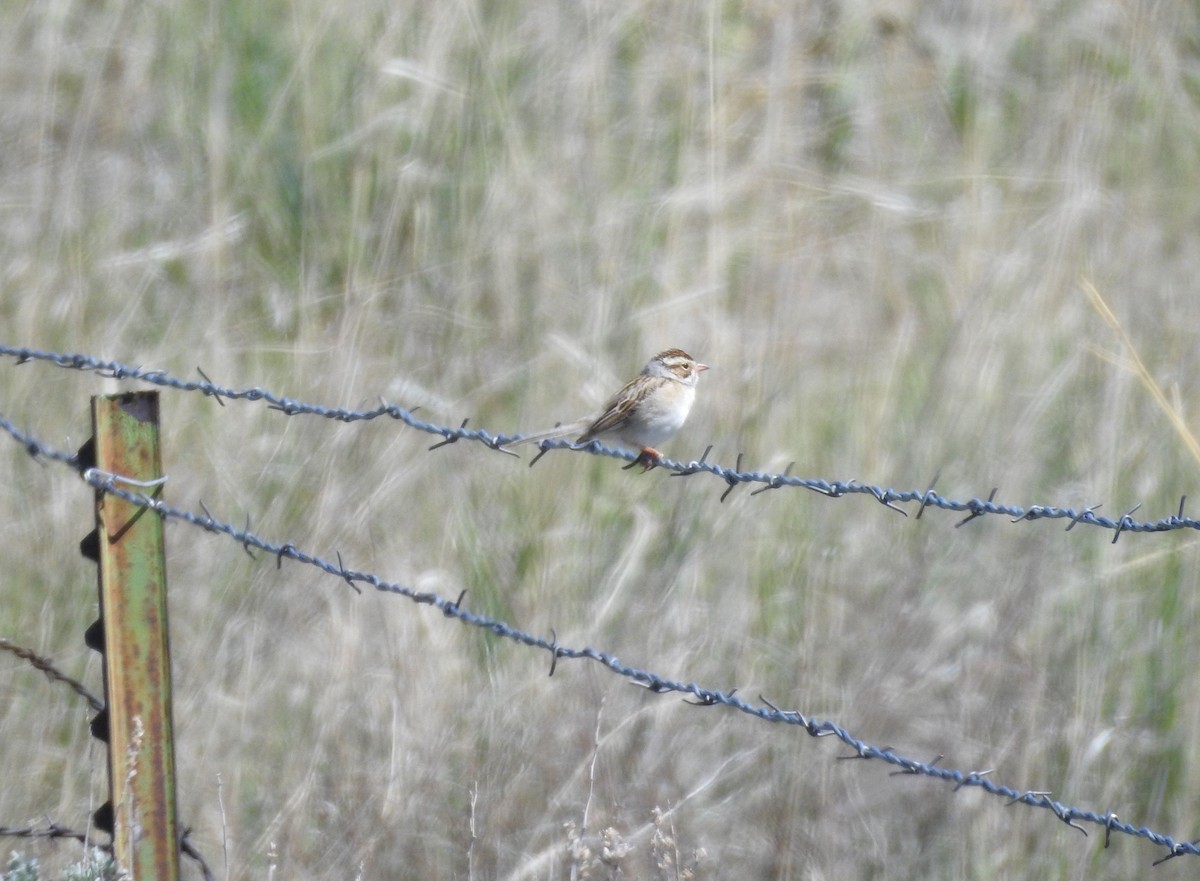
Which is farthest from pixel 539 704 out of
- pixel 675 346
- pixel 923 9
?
pixel 923 9

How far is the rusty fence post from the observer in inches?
116

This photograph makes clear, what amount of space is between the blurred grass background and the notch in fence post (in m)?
0.78

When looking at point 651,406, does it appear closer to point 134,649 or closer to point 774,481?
point 774,481

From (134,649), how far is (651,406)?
205cm

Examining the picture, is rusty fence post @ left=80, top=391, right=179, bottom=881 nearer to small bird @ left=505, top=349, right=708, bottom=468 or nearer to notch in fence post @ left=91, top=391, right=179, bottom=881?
notch in fence post @ left=91, top=391, right=179, bottom=881

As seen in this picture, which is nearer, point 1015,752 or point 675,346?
point 1015,752

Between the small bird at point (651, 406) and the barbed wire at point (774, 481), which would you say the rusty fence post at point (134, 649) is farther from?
the small bird at point (651, 406)

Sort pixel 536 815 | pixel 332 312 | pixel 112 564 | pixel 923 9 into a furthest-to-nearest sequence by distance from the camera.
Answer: pixel 923 9
pixel 332 312
pixel 536 815
pixel 112 564

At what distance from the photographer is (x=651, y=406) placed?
466 centimetres

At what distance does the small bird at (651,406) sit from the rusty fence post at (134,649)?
1758 mm

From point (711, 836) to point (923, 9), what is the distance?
411 cm

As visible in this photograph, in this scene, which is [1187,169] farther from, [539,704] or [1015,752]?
[539,704]

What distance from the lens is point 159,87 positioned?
627cm

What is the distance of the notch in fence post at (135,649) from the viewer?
296 cm
